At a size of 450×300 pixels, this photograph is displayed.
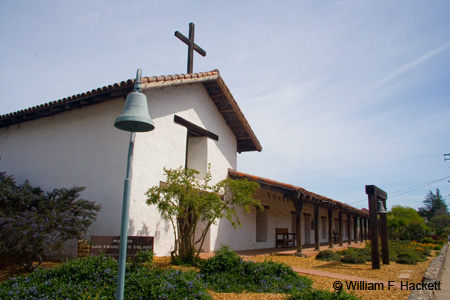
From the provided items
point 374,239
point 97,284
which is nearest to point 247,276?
point 97,284

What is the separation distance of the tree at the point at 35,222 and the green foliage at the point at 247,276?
2.90m

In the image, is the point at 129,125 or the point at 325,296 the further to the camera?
the point at 325,296

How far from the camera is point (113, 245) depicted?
7.57m

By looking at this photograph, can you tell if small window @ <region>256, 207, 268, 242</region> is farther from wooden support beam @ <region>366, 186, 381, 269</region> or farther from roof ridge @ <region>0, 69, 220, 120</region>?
roof ridge @ <region>0, 69, 220, 120</region>

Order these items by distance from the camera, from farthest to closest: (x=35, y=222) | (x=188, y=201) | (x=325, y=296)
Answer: (x=188, y=201) → (x=35, y=222) → (x=325, y=296)

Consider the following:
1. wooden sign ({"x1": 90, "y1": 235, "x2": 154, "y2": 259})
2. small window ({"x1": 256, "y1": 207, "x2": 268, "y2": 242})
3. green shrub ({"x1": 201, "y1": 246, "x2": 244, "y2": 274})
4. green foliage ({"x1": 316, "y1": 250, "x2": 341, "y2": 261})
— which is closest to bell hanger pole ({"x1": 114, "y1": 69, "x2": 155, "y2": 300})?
green shrub ({"x1": 201, "y1": 246, "x2": 244, "y2": 274})

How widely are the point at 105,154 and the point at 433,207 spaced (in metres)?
99.9

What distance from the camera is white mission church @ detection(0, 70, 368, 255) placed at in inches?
351

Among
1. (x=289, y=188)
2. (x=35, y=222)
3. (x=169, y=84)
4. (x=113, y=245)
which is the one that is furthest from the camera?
(x=289, y=188)

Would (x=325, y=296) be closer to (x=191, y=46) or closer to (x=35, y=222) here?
(x=35, y=222)

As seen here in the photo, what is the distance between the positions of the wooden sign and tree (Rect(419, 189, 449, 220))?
92428mm

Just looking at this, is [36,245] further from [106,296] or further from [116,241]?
[106,296]

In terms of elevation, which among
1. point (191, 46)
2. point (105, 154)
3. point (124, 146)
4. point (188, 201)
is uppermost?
point (191, 46)

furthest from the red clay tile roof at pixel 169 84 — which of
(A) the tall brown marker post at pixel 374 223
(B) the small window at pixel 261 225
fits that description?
(A) the tall brown marker post at pixel 374 223
